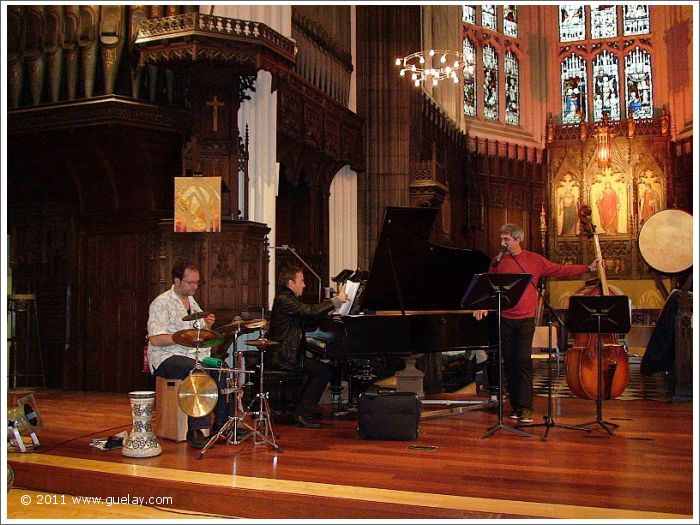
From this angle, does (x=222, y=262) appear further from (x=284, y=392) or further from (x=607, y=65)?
(x=607, y=65)

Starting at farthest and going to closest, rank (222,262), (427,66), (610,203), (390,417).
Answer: (610,203) → (427,66) → (222,262) → (390,417)

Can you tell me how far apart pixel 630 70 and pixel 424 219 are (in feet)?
47.0

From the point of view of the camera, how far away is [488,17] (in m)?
19.0

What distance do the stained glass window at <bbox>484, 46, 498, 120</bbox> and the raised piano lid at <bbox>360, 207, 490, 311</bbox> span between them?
11879mm

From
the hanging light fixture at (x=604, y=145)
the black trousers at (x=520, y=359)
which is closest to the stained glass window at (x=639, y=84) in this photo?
the hanging light fixture at (x=604, y=145)

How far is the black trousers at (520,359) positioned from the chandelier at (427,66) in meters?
5.21

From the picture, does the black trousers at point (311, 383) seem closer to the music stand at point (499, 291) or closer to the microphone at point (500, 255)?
the music stand at point (499, 291)

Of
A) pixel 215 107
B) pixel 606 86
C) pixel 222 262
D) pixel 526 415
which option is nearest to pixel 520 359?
pixel 526 415

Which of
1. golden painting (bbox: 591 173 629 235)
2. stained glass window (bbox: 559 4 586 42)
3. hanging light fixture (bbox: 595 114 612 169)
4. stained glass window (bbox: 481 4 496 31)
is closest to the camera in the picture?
hanging light fixture (bbox: 595 114 612 169)

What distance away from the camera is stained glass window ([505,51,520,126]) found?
62.3 feet

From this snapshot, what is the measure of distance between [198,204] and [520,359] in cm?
367

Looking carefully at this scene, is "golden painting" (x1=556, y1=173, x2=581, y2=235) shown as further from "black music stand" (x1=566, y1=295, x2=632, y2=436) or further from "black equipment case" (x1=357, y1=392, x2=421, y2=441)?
"black equipment case" (x1=357, y1=392, x2=421, y2=441)

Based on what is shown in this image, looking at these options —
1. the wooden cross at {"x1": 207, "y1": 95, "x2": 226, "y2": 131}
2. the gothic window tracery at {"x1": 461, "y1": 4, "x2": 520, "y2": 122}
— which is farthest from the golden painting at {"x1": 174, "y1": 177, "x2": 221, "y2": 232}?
the gothic window tracery at {"x1": 461, "y1": 4, "x2": 520, "y2": 122}

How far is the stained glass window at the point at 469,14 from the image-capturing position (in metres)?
18.4
